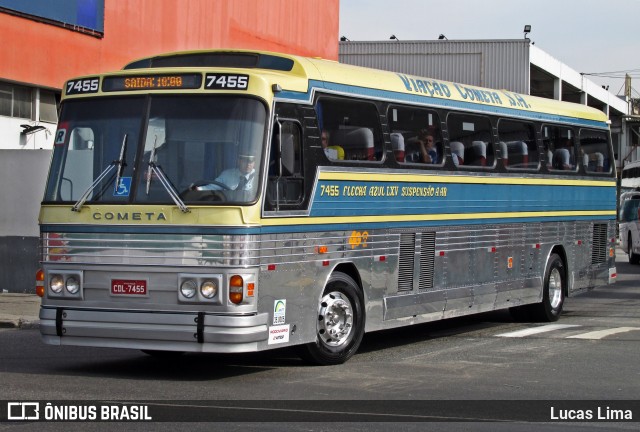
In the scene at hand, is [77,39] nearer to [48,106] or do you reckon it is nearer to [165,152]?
[48,106]

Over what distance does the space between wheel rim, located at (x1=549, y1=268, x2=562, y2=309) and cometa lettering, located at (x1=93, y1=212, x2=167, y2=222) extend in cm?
853

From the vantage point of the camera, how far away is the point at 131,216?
1102 cm

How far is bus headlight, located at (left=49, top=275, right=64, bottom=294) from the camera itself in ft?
37.1

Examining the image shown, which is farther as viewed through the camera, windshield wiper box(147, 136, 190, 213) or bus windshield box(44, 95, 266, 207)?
bus windshield box(44, 95, 266, 207)

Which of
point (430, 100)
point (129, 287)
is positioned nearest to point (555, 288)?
point (430, 100)

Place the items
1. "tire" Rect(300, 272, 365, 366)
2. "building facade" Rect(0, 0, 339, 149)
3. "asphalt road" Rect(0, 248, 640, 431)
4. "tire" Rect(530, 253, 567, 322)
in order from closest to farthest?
1. "asphalt road" Rect(0, 248, 640, 431)
2. "tire" Rect(300, 272, 365, 366)
3. "tire" Rect(530, 253, 567, 322)
4. "building facade" Rect(0, 0, 339, 149)

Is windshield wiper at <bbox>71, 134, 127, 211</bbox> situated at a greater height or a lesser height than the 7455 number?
lesser

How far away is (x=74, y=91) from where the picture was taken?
38.5 ft

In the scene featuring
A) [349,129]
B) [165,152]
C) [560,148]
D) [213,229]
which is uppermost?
[560,148]

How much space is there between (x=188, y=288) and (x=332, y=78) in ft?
10.1

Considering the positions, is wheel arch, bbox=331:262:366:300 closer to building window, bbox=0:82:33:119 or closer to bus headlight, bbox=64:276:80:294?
bus headlight, bbox=64:276:80:294

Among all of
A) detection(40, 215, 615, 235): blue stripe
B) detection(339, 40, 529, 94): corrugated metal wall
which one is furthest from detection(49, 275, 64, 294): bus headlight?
detection(339, 40, 529, 94): corrugated metal wall

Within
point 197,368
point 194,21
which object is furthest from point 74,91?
point 194,21

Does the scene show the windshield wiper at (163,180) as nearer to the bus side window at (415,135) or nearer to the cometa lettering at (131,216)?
the cometa lettering at (131,216)
